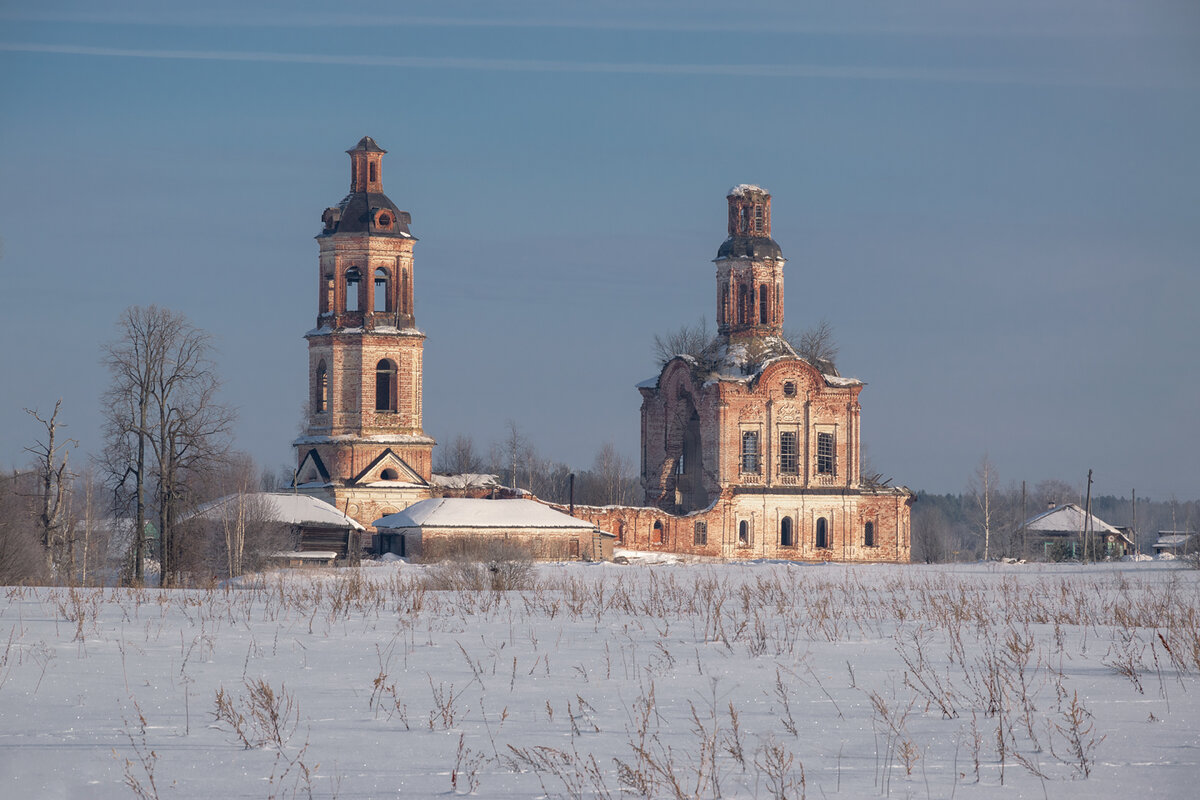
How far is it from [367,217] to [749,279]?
15.4m

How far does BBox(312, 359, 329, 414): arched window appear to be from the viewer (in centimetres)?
4978

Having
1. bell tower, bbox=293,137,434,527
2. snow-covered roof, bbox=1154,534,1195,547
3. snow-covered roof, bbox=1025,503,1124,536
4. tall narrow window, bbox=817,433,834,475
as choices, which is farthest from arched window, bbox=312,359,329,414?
snow-covered roof, bbox=1154,534,1195,547

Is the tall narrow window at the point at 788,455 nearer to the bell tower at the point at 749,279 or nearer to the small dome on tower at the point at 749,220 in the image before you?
the bell tower at the point at 749,279

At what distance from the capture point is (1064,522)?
6272cm

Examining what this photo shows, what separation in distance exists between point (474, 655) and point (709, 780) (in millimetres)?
3830

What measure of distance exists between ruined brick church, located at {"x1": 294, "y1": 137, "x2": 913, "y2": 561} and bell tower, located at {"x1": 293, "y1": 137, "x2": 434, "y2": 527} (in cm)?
5

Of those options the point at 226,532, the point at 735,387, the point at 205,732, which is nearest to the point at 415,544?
the point at 226,532

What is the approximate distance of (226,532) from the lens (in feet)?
111

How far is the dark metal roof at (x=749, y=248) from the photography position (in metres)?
55.3

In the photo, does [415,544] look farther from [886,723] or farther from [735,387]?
[886,723]

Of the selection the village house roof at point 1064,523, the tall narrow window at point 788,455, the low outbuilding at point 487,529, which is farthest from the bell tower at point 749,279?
Result: the village house roof at point 1064,523

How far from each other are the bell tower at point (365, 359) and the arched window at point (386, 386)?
0.04 m

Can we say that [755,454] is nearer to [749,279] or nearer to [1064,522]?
[749,279]

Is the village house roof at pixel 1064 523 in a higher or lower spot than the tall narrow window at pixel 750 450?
lower
